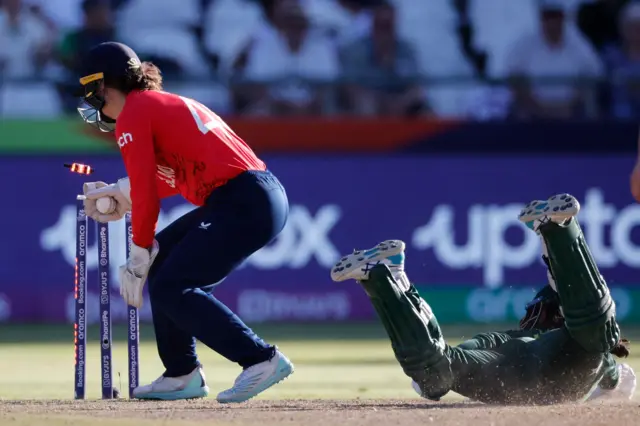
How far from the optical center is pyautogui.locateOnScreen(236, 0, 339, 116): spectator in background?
13703mm

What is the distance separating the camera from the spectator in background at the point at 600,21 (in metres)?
14.9

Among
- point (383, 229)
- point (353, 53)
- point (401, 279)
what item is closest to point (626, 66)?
point (353, 53)

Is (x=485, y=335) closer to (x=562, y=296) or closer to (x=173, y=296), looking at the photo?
(x=562, y=296)

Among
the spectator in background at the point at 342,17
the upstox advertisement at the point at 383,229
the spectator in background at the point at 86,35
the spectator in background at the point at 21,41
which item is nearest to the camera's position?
the upstox advertisement at the point at 383,229

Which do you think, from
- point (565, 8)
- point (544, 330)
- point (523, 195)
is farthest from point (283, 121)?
point (544, 330)

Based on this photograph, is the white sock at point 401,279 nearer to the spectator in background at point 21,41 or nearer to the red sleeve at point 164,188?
the red sleeve at point 164,188

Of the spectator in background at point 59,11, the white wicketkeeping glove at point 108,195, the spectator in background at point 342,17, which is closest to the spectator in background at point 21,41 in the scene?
the spectator in background at point 59,11

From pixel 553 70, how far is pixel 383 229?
282cm

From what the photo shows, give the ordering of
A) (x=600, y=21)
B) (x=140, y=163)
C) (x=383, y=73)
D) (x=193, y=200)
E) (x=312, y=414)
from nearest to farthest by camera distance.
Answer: (x=312, y=414)
(x=140, y=163)
(x=193, y=200)
(x=383, y=73)
(x=600, y=21)

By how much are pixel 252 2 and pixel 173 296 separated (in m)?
9.48

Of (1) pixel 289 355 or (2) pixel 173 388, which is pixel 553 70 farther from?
(2) pixel 173 388

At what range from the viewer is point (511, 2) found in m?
15.0

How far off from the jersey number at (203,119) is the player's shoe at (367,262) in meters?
1.04

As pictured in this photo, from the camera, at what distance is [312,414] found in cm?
576
